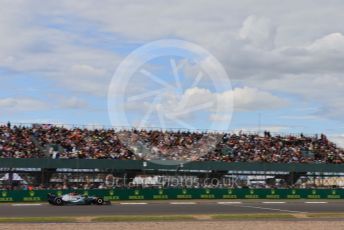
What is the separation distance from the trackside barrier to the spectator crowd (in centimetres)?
598

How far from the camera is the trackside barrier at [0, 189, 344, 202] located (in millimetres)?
40875

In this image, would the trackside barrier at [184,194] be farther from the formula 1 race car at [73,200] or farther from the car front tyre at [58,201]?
the car front tyre at [58,201]

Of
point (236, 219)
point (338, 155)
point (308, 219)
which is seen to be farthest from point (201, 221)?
point (338, 155)

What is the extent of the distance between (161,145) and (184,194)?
31.2 ft

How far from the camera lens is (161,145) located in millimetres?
55062

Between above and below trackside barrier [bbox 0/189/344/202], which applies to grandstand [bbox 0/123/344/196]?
above

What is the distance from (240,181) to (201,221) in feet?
91.3

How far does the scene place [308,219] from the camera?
2839cm

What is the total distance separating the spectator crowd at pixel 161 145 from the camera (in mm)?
49156

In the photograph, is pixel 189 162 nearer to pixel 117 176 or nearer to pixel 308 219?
pixel 117 176

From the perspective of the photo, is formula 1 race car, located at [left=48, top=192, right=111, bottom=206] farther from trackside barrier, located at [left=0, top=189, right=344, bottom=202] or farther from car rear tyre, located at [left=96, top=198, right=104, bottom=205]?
trackside barrier, located at [left=0, top=189, right=344, bottom=202]

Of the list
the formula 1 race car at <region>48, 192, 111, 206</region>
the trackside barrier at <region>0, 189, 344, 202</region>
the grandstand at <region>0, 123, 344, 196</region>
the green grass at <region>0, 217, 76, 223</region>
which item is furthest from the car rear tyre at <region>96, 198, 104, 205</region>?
the green grass at <region>0, 217, 76, 223</region>

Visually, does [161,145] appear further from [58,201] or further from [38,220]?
[38,220]

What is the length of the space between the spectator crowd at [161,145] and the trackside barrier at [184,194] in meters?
5.98
